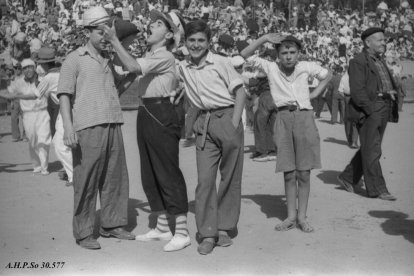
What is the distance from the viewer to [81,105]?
239 inches

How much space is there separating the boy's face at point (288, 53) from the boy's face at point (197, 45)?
0.92 m

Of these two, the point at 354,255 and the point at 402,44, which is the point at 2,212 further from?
the point at 402,44

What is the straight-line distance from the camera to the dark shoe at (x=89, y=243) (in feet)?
20.1

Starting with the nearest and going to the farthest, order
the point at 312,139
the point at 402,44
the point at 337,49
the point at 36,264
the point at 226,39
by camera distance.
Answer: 1. the point at 36,264
2. the point at 312,139
3. the point at 226,39
4. the point at 337,49
5. the point at 402,44

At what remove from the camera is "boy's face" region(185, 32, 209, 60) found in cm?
607

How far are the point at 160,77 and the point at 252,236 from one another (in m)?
1.69

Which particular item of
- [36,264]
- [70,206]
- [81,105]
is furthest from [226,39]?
[36,264]

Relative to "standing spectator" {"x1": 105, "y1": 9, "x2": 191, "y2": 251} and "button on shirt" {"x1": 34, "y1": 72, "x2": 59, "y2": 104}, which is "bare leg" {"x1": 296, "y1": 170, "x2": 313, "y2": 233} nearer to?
"standing spectator" {"x1": 105, "y1": 9, "x2": 191, "y2": 251}

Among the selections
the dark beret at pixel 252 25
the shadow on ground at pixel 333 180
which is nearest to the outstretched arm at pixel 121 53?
the shadow on ground at pixel 333 180

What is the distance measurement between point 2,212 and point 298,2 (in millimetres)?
31182

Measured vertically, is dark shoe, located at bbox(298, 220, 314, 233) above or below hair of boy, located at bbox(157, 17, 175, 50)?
below

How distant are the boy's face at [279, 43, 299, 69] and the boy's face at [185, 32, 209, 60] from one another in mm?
924

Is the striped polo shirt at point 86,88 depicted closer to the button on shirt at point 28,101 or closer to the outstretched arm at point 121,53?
the outstretched arm at point 121,53

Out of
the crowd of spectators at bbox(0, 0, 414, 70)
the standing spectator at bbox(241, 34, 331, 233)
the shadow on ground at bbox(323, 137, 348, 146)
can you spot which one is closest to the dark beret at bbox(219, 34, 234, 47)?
the shadow on ground at bbox(323, 137, 348, 146)
